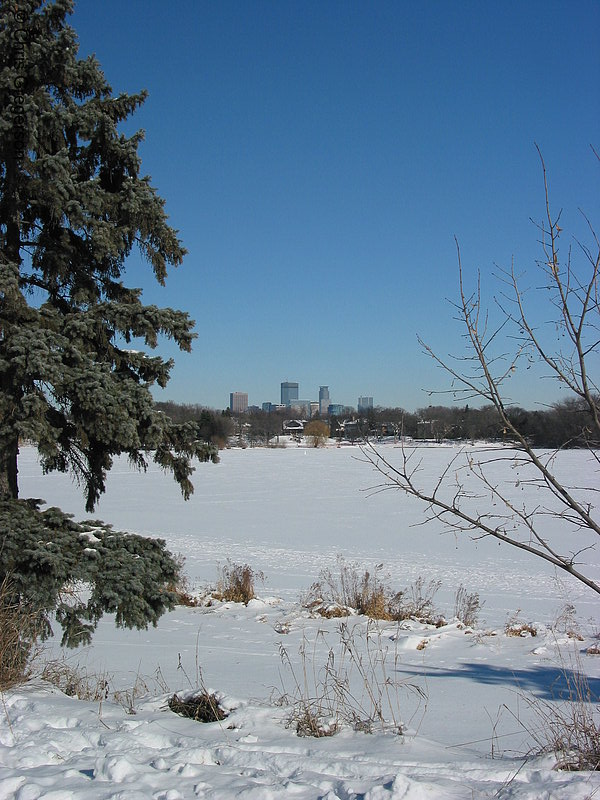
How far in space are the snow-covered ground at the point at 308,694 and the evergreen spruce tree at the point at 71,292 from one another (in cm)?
141

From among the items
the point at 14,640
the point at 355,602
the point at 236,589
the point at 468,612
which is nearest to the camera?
the point at 14,640

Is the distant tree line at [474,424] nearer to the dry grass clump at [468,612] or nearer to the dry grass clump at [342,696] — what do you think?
the dry grass clump at [342,696]

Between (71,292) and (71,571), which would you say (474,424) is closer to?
(71,571)

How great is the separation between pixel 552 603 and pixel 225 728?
9317mm

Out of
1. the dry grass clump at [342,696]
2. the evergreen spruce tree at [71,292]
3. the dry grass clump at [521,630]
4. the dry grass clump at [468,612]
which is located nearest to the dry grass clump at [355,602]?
the dry grass clump at [468,612]

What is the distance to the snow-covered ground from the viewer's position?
2.97m

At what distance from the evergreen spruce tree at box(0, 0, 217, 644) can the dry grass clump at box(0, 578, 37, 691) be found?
0.18 m

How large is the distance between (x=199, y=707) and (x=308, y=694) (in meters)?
1.23

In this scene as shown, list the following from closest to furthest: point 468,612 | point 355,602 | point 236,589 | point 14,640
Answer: point 14,640 < point 468,612 < point 355,602 < point 236,589

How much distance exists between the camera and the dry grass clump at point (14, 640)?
4617 millimetres

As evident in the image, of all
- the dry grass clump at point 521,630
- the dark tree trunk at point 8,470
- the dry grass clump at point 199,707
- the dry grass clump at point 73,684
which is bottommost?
the dry grass clump at point 521,630

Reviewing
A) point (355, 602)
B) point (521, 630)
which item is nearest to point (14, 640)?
point (355, 602)

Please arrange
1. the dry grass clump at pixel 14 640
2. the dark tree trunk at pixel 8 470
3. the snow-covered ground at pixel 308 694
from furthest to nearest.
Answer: the dark tree trunk at pixel 8 470 < the dry grass clump at pixel 14 640 < the snow-covered ground at pixel 308 694

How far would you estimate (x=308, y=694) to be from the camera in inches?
204
